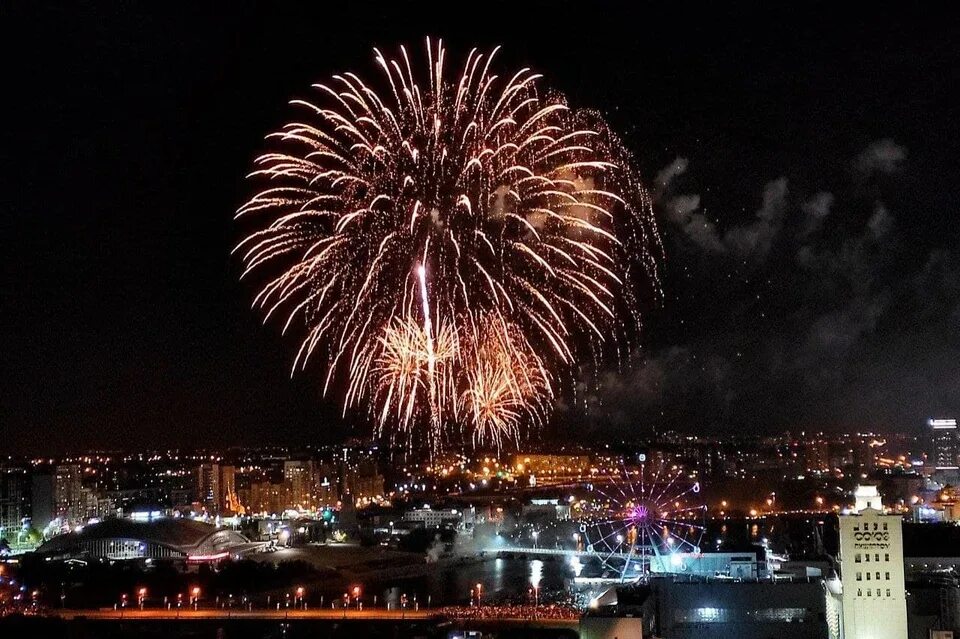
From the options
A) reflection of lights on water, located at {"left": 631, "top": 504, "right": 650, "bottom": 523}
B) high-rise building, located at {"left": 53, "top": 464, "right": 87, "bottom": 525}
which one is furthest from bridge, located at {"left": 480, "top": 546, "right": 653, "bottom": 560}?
high-rise building, located at {"left": 53, "top": 464, "right": 87, "bottom": 525}

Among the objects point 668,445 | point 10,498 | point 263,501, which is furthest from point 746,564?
point 668,445

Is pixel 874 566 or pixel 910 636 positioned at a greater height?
pixel 874 566

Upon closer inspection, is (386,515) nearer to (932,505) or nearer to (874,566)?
(932,505)

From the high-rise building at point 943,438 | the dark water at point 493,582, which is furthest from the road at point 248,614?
the high-rise building at point 943,438

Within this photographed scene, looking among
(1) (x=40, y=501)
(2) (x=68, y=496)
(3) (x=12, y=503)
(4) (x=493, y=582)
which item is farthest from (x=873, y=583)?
(2) (x=68, y=496)

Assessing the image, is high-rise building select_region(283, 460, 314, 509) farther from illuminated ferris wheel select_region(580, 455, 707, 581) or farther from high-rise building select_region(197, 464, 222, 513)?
illuminated ferris wheel select_region(580, 455, 707, 581)
